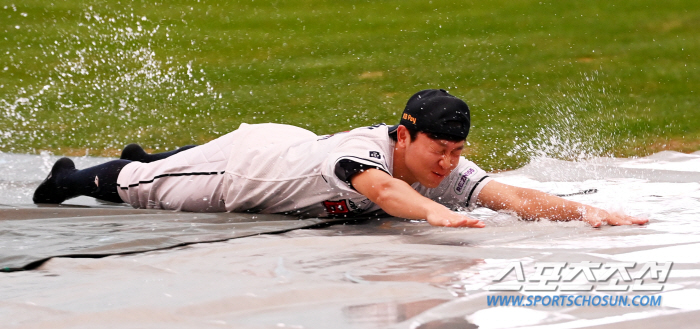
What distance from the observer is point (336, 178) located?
9.70 ft

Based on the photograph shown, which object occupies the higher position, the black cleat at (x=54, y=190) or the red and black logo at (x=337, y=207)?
the black cleat at (x=54, y=190)

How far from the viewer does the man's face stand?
288cm

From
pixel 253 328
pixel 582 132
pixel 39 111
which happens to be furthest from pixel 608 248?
pixel 39 111

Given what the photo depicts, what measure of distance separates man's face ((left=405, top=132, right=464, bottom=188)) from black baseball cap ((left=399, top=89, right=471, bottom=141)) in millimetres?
30

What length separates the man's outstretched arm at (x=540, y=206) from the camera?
2.91 metres

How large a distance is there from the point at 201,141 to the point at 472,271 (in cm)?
492

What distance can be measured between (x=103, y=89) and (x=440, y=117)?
7.30 m

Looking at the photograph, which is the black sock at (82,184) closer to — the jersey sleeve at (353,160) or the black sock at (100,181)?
the black sock at (100,181)

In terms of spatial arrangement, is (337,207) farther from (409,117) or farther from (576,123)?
(576,123)

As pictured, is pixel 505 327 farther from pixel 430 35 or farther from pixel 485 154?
pixel 430 35

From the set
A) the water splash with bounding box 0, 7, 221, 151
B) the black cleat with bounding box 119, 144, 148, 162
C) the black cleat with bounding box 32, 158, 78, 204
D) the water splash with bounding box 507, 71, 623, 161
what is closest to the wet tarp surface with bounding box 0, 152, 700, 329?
the black cleat with bounding box 32, 158, 78, 204

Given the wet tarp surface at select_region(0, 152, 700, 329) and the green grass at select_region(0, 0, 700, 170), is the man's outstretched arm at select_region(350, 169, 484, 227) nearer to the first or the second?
the wet tarp surface at select_region(0, 152, 700, 329)

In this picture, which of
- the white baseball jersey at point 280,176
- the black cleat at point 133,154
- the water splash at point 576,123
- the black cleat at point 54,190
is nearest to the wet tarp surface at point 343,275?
the white baseball jersey at point 280,176

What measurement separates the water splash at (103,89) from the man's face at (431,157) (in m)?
4.38
